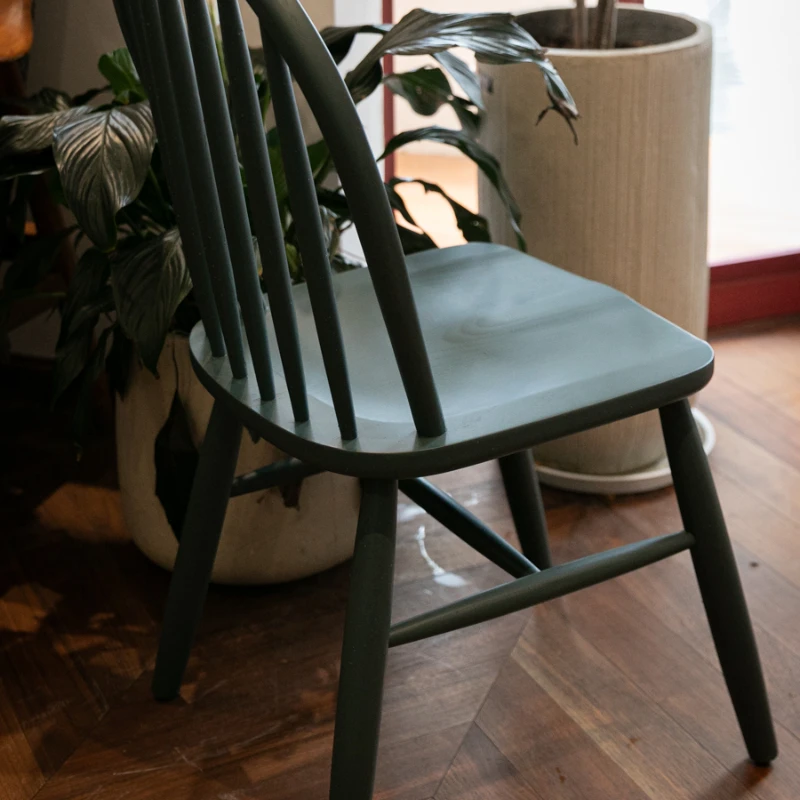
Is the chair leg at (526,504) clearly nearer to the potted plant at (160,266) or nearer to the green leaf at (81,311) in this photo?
the potted plant at (160,266)

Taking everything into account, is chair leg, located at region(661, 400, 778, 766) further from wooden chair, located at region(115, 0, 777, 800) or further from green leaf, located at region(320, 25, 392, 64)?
green leaf, located at region(320, 25, 392, 64)

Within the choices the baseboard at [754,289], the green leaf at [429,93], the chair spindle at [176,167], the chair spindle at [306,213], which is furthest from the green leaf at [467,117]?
the baseboard at [754,289]

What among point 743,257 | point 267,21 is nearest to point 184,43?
point 267,21

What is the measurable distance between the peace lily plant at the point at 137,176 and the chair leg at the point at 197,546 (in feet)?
0.37

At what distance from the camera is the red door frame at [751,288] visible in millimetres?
2064

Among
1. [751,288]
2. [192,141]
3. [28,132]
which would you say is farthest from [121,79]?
[751,288]

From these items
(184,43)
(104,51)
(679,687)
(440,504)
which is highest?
(184,43)

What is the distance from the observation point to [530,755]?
1099 mm

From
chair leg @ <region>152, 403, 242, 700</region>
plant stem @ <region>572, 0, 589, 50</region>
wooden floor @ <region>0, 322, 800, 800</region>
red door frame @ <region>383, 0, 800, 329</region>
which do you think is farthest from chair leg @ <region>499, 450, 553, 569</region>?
red door frame @ <region>383, 0, 800, 329</region>

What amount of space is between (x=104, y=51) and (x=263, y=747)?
1026 millimetres

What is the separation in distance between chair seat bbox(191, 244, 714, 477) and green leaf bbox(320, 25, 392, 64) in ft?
0.98

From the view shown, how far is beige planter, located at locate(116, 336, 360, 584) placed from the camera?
1.27 m

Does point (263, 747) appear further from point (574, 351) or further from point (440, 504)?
point (574, 351)

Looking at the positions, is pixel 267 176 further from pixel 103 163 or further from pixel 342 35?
pixel 342 35
